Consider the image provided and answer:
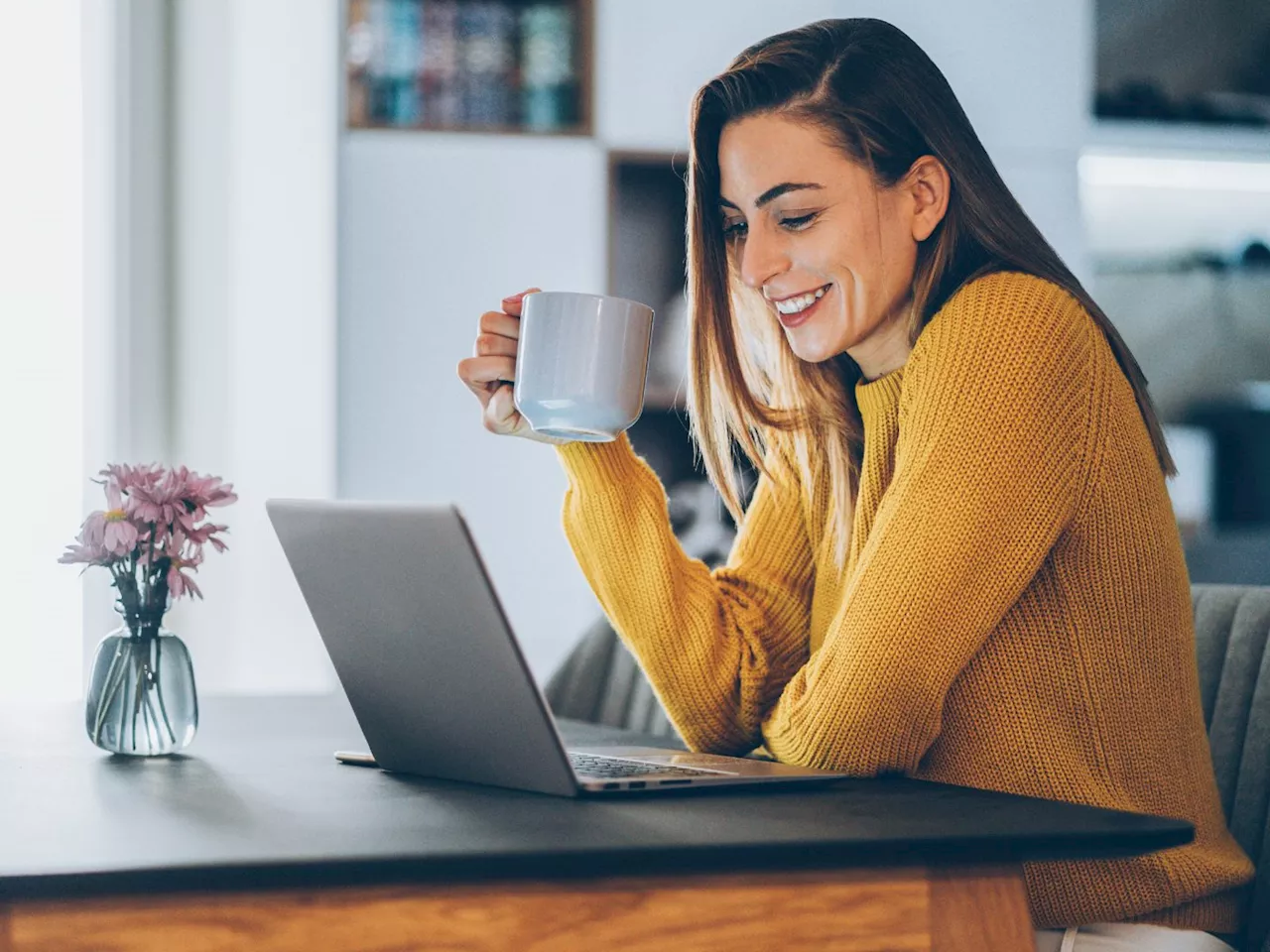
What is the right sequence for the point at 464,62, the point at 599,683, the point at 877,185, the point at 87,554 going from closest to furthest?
the point at 87,554, the point at 877,185, the point at 599,683, the point at 464,62

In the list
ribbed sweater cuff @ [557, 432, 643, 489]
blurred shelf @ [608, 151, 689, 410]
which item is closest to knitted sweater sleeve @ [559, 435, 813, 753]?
ribbed sweater cuff @ [557, 432, 643, 489]

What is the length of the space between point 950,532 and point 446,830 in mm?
407

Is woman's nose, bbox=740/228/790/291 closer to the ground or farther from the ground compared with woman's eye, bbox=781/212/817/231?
closer to the ground

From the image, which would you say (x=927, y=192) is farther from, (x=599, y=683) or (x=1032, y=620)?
(x=599, y=683)

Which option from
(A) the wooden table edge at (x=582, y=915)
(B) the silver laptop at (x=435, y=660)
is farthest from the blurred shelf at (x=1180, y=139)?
(A) the wooden table edge at (x=582, y=915)

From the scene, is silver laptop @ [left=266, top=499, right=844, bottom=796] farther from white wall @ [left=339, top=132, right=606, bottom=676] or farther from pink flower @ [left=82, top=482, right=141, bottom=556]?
white wall @ [left=339, top=132, right=606, bottom=676]

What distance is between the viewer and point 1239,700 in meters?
1.23

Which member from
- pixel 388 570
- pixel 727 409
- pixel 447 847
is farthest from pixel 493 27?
pixel 447 847

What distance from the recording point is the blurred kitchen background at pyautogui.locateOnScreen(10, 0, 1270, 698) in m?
2.58

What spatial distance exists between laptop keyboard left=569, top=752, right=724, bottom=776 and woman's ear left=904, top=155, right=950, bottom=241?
51 cm

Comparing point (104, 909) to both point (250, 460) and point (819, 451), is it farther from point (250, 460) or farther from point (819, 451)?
point (250, 460)

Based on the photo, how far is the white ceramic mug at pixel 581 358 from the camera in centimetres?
105

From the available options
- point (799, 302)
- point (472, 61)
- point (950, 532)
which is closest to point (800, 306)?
point (799, 302)

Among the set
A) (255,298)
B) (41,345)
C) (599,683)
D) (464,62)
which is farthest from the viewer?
(464,62)
